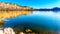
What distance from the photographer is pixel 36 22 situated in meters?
1.27

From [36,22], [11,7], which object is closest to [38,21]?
[36,22]

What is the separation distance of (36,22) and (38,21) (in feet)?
0.09

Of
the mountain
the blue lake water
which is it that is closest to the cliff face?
the mountain

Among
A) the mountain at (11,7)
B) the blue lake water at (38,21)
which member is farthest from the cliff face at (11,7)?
the blue lake water at (38,21)

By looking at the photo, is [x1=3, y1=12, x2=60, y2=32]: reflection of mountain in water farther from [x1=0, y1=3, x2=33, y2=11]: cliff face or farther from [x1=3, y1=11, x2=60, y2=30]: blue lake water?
[x1=0, y1=3, x2=33, y2=11]: cliff face

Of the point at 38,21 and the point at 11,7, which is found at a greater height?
the point at 11,7

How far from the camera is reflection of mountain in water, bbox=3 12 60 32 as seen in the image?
126 cm

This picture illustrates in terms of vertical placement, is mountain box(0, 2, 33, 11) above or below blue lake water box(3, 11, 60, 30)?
above

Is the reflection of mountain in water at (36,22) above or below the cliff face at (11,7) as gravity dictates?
below

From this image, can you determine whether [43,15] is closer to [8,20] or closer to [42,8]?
[42,8]

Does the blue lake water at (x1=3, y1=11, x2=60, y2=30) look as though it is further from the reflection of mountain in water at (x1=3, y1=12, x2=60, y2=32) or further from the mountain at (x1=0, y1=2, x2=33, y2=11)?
the mountain at (x1=0, y1=2, x2=33, y2=11)

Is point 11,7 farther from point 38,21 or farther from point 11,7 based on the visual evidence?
point 38,21

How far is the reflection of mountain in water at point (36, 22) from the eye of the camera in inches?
49.6

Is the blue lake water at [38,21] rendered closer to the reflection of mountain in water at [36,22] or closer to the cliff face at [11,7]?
the reflection of mountain in water at [36,22]
